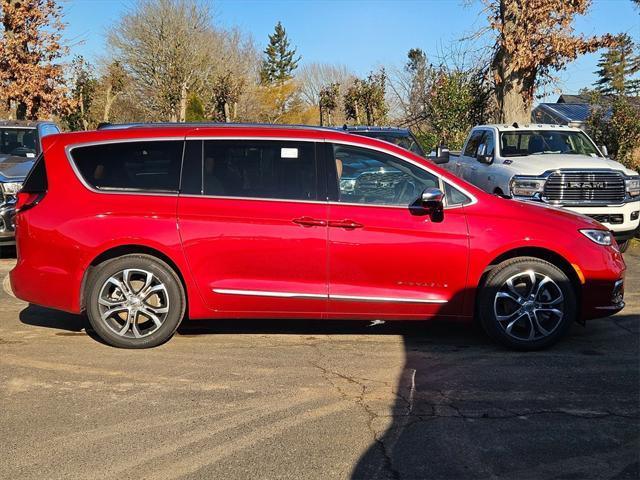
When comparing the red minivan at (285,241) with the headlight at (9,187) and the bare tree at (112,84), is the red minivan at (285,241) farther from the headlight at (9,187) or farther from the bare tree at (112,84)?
the bare tree at (112,84)

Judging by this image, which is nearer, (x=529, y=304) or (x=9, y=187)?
(x=529, y=304)

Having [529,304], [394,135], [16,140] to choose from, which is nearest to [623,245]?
[394,135]

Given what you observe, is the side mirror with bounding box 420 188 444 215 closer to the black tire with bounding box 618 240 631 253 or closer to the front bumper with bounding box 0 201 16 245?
the black tire with bounding box 618 240 631 253

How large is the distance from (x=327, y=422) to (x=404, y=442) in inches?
20.6

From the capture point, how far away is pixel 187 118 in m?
31.8

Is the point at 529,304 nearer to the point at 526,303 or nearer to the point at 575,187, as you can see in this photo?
the point at 526,303

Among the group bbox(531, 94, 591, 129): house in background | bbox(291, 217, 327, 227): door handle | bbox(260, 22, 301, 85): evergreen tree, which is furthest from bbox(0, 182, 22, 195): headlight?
bbox(260, 22, 301, 85): evergreen tree

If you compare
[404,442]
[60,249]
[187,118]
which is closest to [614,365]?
[404,442]

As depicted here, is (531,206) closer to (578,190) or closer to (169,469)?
(169,469)

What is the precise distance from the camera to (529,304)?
5387mm

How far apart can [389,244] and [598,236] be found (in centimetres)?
177

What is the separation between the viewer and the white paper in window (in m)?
5.46

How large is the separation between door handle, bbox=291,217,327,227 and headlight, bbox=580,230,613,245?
2143 millimetres

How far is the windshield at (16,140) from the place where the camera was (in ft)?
37.1
